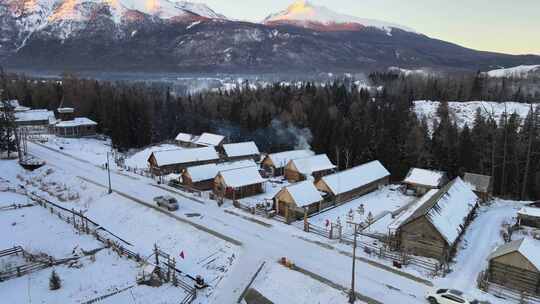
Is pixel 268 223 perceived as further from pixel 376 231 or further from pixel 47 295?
pixel 47 295

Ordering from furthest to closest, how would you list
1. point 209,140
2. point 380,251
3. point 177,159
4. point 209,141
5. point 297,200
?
1. point 209,140
2. point 209,141
3. point 177,159
4. point 297,200
5. point 380,251

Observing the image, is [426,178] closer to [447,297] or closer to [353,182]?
[353,182]

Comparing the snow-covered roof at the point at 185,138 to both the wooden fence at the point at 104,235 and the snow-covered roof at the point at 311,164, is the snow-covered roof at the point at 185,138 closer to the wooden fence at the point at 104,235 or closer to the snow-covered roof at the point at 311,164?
the snow-covered roof at the point at 311,164

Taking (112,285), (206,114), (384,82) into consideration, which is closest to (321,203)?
(112,285)

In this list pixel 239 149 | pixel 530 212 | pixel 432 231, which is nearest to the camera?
pixel 432 231

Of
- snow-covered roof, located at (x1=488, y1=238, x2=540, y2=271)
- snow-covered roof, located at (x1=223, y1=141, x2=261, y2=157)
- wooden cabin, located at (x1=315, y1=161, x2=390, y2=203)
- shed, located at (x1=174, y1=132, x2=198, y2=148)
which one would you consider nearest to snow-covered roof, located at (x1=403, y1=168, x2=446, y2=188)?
wooden cabin, located at (x1=315, y1=161, x2=390, y2=203)

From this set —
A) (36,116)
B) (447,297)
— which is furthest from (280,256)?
(36,116)
